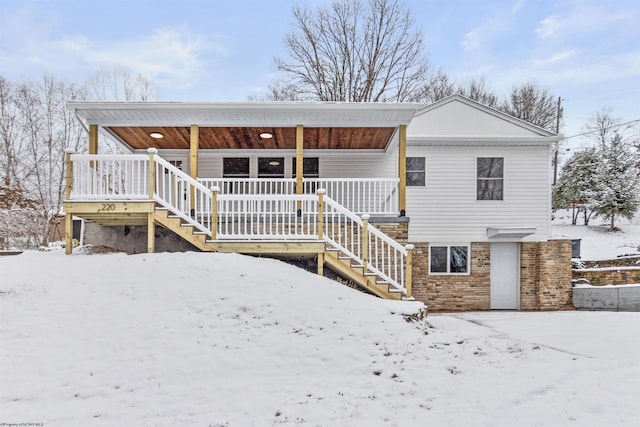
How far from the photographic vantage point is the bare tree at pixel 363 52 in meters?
19.6

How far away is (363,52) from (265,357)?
60.6 feet

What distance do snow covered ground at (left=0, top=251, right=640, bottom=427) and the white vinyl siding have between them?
4521mm

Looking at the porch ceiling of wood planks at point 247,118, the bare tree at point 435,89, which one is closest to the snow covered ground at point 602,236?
the bare tree at point 435,89

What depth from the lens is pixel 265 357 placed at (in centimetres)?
431

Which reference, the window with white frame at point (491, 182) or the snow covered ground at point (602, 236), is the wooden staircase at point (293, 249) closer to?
the window with white frame at point (491, 182)

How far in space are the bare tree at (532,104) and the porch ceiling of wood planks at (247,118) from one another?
801 inches

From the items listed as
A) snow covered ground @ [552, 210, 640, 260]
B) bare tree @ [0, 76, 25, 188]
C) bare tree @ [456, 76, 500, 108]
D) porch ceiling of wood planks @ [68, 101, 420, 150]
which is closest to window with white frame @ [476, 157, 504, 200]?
porch ceiling of wood planks @ [68, 101, 420, 150]

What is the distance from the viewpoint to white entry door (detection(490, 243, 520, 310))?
1091cm

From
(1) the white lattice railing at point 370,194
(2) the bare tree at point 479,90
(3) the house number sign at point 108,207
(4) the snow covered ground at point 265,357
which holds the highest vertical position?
(2) the bare tree at point 479,90

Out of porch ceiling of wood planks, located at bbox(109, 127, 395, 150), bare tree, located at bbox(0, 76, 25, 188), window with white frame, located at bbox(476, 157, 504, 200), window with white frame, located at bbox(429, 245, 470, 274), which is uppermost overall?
bare tree, located at bbox(0, 76, 25, 188)

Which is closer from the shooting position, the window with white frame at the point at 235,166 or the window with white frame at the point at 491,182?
the window with white frame at the point at 491,182

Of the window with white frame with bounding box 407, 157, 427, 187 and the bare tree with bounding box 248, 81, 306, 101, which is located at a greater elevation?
the bare tree with bounding box 248, 81, 306, 101

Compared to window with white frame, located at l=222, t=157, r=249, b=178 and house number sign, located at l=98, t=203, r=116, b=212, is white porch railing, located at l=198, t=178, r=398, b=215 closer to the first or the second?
window with white frame, located at l=222, t=157, r=249, b=178

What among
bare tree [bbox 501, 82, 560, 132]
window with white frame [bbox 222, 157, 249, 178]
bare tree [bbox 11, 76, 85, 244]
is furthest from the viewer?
bare tree [bbox 501, 82, 560, 132]
